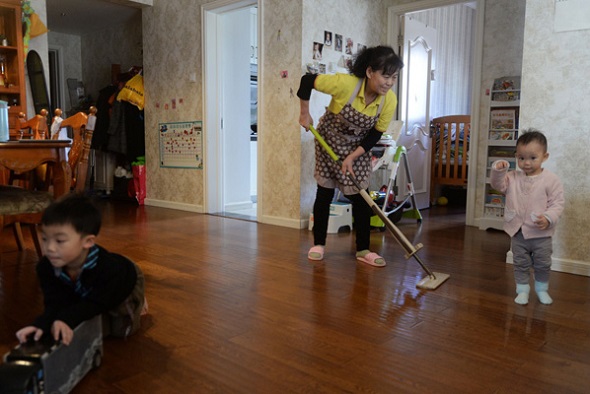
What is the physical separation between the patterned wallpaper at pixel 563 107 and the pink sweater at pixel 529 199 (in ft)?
1.81

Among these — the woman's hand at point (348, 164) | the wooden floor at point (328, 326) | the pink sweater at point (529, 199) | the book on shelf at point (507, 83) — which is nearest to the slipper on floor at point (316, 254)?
the wooden floor at point (328, 326)

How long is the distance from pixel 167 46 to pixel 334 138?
286 cm

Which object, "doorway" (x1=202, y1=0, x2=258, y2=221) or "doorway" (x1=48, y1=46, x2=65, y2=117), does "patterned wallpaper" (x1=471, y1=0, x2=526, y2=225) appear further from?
"doorway" (x1=48, y1=46, x2=65, y2=117)

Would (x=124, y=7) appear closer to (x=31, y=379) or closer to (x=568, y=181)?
(x=568, y=181)

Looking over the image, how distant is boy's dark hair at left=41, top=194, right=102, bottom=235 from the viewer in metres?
1.29

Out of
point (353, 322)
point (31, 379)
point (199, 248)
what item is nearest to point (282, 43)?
point (199, 248)

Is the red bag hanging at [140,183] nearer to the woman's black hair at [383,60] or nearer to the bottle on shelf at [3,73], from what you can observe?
the bottle on shelf at [3,73]

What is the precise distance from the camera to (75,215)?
1299mm

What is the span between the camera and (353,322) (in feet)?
5.93

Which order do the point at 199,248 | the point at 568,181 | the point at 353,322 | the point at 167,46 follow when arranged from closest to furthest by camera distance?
the point at 353,322 < the point at 568,181 < the point at 199,248 < the point at 167,46

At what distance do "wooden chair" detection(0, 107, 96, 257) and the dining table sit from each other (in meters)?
0.11

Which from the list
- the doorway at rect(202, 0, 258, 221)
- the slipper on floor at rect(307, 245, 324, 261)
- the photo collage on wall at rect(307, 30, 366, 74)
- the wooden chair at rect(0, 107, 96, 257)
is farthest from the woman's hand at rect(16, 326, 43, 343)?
the doorway at rect(202, 0, 258, 221)

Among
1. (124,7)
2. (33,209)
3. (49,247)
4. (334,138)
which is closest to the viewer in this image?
(49,247)

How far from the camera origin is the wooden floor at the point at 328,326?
136cm
